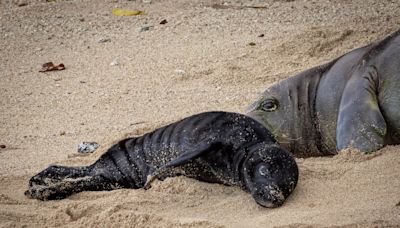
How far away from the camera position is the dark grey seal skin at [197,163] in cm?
441

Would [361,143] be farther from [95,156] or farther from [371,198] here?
[95,156]

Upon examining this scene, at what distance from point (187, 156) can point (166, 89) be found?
2.83 metres

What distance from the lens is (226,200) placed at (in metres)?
4.49

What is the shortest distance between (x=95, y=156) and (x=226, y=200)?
1504 mm

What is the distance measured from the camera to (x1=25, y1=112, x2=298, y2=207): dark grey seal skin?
4.41 m

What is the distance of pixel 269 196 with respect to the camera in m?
4.27

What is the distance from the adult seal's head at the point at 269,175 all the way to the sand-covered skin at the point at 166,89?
62 mm

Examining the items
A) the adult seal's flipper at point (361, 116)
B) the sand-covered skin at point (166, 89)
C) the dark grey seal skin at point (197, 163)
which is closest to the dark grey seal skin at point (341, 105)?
the adult seal's flipper at point (361, 116)

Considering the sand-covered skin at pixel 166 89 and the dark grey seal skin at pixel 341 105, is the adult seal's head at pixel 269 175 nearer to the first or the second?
the sand-covered skin at pixel 166 89

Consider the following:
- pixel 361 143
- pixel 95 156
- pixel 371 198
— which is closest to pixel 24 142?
pixel 95 156

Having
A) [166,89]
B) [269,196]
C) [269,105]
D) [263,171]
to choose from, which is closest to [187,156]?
[263,171]

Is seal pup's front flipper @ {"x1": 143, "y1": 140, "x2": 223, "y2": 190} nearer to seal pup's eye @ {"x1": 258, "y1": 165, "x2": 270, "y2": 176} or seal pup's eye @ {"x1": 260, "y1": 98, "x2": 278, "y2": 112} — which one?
seal pup's eye @ {"x1": 258, "y1": 165, "x2": 270, "y2": 176}

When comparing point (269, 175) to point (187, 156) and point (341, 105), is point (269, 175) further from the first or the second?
point (341, 105)

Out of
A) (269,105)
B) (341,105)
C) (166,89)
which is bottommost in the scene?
(166,89)
